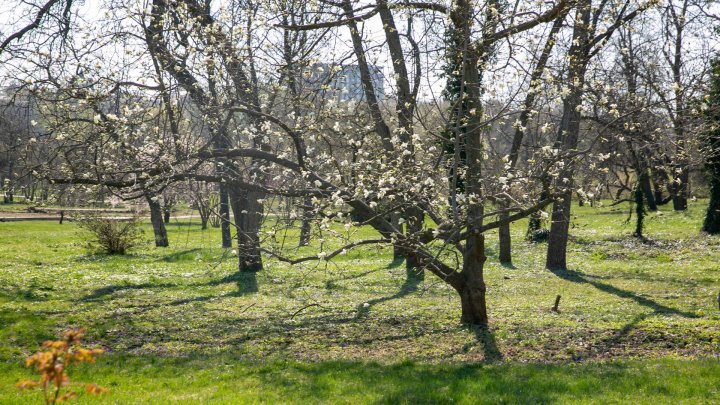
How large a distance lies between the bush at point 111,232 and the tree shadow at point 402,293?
1111 cm

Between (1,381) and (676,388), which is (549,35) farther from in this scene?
(1,381)

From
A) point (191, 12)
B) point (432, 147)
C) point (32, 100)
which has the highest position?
point (191, 12)

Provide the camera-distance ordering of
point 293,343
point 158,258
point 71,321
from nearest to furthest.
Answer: point 293,343, point 71,321, point 158,258

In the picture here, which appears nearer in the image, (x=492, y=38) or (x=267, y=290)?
(x=492, y=38)

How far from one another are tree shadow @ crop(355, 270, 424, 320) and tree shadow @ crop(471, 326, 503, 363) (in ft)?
7.98

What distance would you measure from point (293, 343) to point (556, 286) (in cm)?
897

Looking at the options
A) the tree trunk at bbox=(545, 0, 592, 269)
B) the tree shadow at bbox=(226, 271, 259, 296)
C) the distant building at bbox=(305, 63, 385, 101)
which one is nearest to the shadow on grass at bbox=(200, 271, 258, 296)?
the tree shadow at bbox=(226, 271, 259, 296)

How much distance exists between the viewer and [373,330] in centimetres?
1207

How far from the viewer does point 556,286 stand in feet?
56.7

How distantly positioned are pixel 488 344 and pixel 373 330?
8.00ft

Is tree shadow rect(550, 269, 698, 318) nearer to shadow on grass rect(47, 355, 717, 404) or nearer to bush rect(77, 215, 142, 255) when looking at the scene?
shadow on grass rect(47, 355, 717, 404)

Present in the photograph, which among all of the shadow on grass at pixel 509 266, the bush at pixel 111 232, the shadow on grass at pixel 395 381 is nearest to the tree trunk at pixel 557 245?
the shadow on grass at pixel 509 266

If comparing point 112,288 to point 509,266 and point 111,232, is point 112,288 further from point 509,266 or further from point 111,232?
point 509,266

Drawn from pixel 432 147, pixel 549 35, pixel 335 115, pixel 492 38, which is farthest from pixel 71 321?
pixel 549 35
